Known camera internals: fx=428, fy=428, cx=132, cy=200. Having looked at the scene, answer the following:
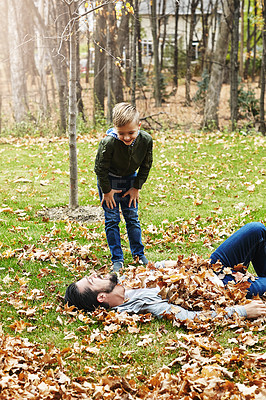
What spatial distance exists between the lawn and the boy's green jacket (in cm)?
103

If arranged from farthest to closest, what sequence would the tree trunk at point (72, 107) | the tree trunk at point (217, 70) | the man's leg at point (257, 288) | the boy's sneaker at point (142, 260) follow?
the tree trunk at point (217, 70) < the tree trunk at point (72, 107) < the boy's sneaker at point (142, 260) < the man's leg at point (257, 288)

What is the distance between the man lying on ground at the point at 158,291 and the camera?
3.62m

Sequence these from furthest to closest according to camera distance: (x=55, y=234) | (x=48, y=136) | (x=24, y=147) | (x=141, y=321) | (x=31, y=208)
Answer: (x=48, y=136)
(x=24, y=147)
(x=31, y=208)
(x=55, y=234)
(x=141, y=321)

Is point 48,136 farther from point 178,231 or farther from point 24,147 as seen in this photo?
point 178,231

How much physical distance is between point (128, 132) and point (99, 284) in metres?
1.47

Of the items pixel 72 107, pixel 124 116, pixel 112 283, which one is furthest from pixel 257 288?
pixel 72 107

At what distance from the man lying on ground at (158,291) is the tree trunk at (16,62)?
514 inches

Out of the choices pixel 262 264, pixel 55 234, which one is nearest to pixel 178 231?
pixel 55 234

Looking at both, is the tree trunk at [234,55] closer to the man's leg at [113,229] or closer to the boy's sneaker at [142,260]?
the boy's sneaker at [142,260]

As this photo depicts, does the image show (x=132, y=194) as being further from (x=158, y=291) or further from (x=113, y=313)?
(x=113, y=313)

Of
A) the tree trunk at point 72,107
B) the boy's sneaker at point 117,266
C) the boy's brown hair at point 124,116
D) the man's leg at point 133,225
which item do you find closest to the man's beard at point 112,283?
the boy's sneaker at point 117,266

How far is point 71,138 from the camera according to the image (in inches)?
256

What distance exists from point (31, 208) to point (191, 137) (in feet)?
23.0

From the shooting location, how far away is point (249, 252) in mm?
3994
